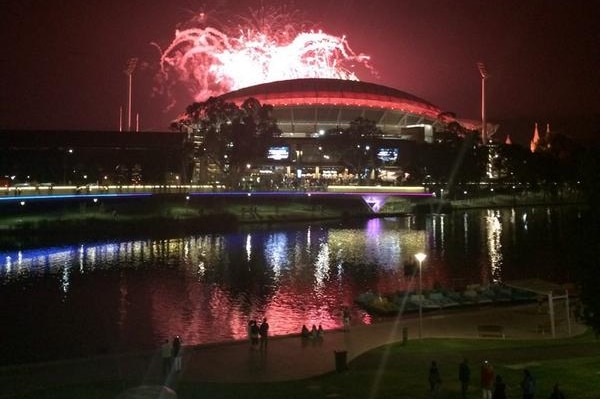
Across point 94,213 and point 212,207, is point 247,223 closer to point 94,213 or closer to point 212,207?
point 212,207

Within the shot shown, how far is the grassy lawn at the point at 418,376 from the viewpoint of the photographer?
17547 mm

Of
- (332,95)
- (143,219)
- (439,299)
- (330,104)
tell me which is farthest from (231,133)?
(439,299)

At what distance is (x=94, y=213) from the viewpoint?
71.8 m

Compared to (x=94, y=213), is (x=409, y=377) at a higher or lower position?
lower

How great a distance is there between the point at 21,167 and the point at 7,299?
64.4 m

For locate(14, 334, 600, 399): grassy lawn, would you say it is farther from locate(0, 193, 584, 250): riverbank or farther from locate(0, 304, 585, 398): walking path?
locate(0, 193, 584, 250): riverbank

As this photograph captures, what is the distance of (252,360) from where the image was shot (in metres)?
22.3

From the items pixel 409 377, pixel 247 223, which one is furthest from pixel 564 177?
pixel 409 377

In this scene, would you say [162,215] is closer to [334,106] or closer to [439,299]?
[439,299]

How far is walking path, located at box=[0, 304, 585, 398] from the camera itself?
66.0ft

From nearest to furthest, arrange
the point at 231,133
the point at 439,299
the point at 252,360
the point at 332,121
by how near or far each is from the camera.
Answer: the point at 252,360
the point at 439,299
the point at 231,133
the point at 332,121

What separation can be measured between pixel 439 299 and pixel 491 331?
8505mm

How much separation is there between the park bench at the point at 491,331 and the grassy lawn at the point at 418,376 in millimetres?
1634

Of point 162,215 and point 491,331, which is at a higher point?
point 162,215
